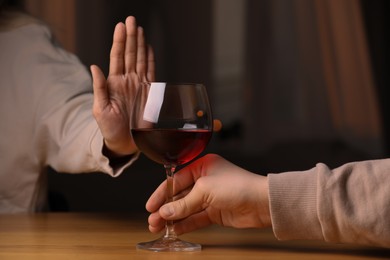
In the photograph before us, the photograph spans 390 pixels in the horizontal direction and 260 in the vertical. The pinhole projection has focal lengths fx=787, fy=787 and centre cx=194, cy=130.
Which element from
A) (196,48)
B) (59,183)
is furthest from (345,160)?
(59,183)

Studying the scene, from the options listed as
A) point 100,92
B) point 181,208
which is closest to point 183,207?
point 181,208

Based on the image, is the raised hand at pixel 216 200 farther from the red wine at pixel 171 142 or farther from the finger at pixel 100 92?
the finger at pixel 100 92

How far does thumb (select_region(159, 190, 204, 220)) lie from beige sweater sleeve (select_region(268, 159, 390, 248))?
0.11 meters

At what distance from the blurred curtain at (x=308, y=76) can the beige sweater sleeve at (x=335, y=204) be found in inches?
98.3

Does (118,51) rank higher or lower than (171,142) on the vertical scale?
A: higher

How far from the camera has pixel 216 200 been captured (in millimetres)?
1068

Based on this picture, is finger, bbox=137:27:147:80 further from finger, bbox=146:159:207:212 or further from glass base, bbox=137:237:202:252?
glass base, bbox=137:237:202:252

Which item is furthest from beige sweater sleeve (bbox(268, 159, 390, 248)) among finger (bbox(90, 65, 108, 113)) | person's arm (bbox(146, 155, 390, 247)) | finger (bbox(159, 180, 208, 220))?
finger (bbox(90, 65, 108, 113))

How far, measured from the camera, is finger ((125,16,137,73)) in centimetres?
140

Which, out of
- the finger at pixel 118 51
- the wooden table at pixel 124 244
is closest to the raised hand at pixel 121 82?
the finger at pixel 118 51

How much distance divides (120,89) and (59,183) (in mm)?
2175

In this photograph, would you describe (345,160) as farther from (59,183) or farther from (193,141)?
(193,141)

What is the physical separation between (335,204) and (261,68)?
8.42 feet

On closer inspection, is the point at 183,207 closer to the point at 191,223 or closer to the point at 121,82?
the point at 191,223
